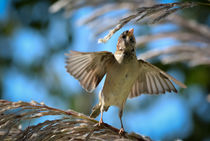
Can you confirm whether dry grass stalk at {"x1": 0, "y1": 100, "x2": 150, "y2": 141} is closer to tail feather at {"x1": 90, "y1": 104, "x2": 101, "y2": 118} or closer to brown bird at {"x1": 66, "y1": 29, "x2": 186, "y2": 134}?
brown bird at {"x1": 66, "y1": 29, "x2": 186, "y2": 134}

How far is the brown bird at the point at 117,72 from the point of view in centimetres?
296

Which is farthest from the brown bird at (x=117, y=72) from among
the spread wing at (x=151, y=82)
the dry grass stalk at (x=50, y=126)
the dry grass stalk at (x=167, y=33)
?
the dry grass stalk at (x=50, y=126)

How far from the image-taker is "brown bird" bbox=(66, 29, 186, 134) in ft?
9.72

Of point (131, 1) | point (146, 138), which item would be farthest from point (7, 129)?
point (131, 1)

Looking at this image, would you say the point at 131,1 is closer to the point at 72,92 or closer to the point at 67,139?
the point at 67,139

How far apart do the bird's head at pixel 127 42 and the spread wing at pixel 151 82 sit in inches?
6.9

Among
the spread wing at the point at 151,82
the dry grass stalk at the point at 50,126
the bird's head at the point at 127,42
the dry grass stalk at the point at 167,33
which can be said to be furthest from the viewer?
the dry grass stalk at the point at 167,33

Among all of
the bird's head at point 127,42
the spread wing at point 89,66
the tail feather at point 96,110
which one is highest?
the bird's head at point 127,42

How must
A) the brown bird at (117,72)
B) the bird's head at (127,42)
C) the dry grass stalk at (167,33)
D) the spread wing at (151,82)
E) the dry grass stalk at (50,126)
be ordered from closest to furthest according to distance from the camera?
1. the dry grass stalk at (50,126)
2. the brown bird at (117,72)
3. the bird's head at (127,42)
4. the spread wing at (151,82)
5. the dry grass stalk at (167,33)

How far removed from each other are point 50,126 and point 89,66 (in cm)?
124

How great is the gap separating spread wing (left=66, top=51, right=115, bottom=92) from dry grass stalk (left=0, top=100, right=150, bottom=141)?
2.97ft

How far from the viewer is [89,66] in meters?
3.21

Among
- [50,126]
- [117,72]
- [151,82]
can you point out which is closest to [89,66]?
[117,72]

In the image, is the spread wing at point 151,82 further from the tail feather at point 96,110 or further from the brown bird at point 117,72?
the tail feather at point 96,110
